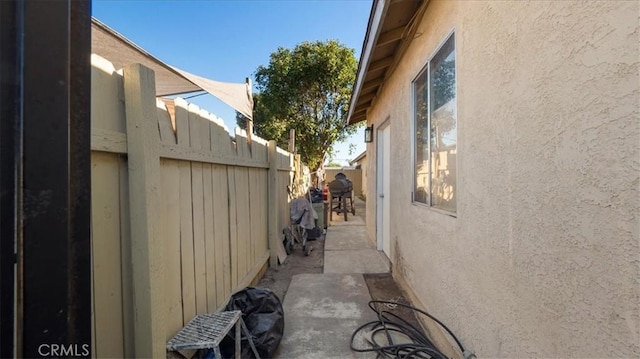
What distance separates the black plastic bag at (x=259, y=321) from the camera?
217 cm

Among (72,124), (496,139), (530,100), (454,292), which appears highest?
(530,100)

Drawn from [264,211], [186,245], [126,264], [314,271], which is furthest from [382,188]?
[126,264]

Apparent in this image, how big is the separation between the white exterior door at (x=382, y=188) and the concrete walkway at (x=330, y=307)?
30cm

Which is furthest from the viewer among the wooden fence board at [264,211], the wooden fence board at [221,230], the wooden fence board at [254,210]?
the wooden fence board at [264,211]

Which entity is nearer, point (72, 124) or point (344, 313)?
point (72, 124)

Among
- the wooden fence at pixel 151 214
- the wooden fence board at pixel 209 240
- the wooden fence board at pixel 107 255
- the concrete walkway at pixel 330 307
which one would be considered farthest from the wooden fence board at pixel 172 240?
the concrete walkway at pixel 330 307

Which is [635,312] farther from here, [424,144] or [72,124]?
[424,144]

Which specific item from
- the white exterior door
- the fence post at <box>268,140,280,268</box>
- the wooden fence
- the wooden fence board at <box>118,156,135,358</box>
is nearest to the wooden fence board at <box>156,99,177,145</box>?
the wooden fence

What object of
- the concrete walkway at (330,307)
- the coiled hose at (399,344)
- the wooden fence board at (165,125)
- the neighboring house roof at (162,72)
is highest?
the neighboring house roof at (162,72)

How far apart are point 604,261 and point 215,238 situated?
2.47 metres

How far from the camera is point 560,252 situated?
3.95ft

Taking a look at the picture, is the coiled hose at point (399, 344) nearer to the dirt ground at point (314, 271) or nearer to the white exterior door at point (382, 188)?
the dirt ground at point (314, 271)

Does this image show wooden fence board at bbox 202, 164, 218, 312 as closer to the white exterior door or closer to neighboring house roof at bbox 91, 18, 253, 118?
neighboring house roof at bbox 91, 18, 253, 118

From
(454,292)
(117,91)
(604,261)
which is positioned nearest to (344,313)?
(454,292)
